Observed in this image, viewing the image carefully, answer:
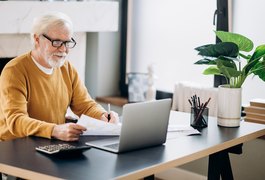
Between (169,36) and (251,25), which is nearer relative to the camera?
(251,25)

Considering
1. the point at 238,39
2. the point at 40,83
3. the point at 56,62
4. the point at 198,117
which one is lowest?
the point at 198,117

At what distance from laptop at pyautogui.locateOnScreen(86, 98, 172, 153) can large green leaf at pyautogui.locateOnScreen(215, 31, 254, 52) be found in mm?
Answer: 693

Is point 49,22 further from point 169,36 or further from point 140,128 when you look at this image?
point 169,36

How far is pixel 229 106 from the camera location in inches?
124

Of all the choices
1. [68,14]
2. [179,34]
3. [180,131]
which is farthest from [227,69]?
[68,14]

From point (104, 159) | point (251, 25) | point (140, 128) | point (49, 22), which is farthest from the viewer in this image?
point (251, 25)

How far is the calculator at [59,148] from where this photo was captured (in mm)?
2387

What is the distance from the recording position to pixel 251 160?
3844mm

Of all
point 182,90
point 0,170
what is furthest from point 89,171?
point 182,90

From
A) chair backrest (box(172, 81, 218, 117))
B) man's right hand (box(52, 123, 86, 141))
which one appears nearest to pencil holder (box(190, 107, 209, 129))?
man's right hand (box(52, 123, 86, 141))

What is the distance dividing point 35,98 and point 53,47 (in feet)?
0.90

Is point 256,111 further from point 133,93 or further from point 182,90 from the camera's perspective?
point 133,93

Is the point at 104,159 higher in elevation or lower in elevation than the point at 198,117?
lower

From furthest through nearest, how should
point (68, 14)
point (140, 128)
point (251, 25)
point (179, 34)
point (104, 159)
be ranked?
point (179, 34), point (68, 14), point (251, 25), point (140, 128), point (104, 159)
